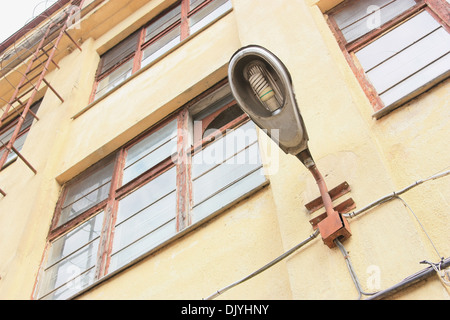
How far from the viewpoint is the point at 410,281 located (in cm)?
237

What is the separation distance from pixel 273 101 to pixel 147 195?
2.73 m

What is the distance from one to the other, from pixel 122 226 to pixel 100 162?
1.58 meters

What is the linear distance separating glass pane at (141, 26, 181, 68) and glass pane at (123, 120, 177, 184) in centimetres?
212

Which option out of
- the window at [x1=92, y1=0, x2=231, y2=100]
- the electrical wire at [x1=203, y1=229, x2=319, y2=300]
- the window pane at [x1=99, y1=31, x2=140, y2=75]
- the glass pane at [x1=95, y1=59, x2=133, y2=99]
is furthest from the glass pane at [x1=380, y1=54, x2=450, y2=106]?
the window pane at [x1=99, y1=31, x2=140, y2=75]

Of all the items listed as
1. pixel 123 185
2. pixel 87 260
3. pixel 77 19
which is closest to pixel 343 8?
pixel 123 185

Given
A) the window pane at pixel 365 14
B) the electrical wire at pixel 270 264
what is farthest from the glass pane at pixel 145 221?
the window pane at pixel 365 14

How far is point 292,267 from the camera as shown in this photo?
117 inches

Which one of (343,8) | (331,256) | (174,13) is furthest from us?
(174,13)

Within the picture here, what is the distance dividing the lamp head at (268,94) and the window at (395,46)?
3.47 feet

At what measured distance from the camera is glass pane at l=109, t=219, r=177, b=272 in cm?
454

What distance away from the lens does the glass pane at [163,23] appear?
8359 mm

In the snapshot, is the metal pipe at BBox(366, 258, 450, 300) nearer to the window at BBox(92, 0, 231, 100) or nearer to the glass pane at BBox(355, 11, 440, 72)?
the glass pane at BBox(355, 11, 440, 72)

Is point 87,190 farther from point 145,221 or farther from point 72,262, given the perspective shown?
point 145,221
